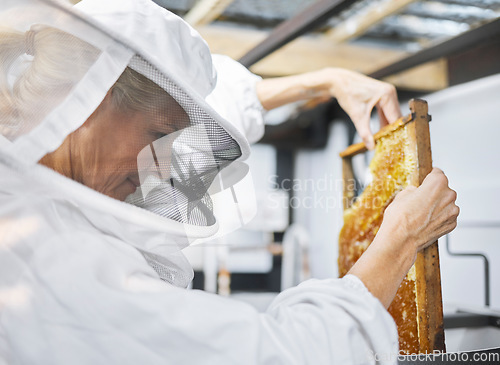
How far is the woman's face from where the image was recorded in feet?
2.41

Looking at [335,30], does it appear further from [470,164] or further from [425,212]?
[425,212]

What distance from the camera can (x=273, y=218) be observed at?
170cm

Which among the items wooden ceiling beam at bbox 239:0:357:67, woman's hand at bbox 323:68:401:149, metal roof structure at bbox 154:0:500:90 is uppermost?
metal roof structure at bbox 154:0:500:90

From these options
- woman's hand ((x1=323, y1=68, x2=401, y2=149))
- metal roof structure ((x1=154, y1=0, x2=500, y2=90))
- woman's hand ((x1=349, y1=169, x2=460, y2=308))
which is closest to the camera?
woman's hand ((x1=349, y1=169, x2=460, y2=308))

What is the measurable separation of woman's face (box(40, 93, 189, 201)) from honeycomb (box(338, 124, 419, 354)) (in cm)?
50

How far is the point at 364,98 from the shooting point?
1213 mm

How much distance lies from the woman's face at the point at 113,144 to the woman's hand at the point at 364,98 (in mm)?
562

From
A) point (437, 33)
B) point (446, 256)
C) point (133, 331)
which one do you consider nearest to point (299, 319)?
point (133, 331)

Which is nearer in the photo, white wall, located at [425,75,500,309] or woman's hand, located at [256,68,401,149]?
white wall, located at [425,75,500,309]

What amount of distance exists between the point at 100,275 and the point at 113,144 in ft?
0.84

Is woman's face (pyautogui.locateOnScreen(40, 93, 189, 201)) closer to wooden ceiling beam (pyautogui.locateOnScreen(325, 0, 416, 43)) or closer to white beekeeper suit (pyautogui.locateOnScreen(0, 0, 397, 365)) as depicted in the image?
white beekeeper suit (pyautogui.locateOnScreen(0, 0, 397, 365))

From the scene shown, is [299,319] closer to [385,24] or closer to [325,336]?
[325,336]

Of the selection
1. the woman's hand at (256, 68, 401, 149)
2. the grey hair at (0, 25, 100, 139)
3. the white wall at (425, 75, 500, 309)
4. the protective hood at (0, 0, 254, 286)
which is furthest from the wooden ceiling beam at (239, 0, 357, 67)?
the grey hair at (0, 25, 100, 139)

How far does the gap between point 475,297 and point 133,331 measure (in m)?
0.97
